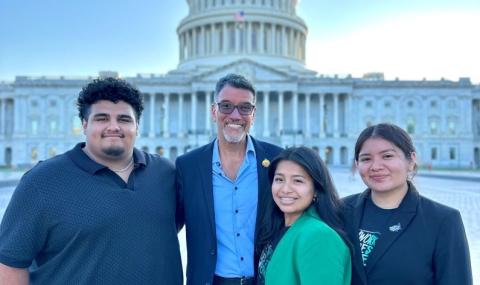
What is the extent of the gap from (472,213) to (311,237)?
18.6 metres

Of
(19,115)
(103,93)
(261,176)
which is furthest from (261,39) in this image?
(103,93)

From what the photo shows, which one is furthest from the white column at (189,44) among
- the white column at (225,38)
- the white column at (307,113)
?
the white column at (307,113)

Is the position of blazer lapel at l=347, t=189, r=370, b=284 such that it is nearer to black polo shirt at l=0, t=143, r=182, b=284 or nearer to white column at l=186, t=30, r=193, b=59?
black polo shirt at l=0, t=143, r=182, b=284

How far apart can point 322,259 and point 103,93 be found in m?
2.84

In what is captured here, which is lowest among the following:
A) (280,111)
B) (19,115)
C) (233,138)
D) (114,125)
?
(233,138)

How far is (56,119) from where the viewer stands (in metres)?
83.3

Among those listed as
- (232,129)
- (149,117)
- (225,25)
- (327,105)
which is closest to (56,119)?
(149,117)

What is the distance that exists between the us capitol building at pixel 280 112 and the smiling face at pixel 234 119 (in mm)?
73419

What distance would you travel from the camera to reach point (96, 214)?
173 inches

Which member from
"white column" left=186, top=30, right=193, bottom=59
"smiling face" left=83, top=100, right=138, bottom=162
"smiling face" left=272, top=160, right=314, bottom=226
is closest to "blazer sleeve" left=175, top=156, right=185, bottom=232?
"smiling face" left=83, top=100, right=138, bottom=162

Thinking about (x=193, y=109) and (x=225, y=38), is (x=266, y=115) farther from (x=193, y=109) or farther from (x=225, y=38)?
(x=225, y=38)

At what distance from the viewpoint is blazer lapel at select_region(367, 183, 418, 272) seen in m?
4.26

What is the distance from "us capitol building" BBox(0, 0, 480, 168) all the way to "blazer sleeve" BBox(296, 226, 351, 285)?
75.5 meters

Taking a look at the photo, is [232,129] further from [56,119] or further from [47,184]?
[56,119]
